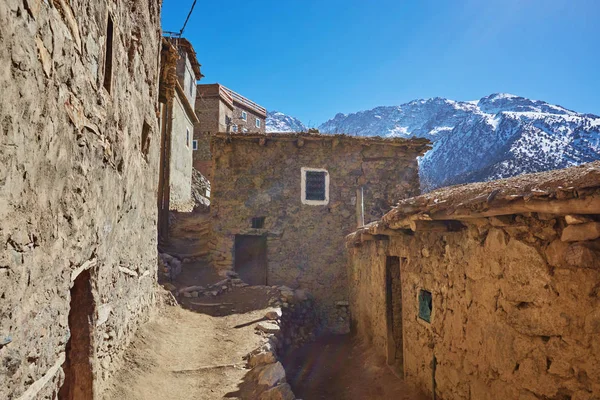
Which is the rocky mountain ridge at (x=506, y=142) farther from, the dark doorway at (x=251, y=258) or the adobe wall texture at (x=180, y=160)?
the adobe wall texture at (x=180, y=160)

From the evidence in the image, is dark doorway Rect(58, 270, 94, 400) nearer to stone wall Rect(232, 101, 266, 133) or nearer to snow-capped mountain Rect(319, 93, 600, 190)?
snow-capped mountain Rect(319, 93, 600, 190)

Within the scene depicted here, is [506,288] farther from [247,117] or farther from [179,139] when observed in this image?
[247,117]

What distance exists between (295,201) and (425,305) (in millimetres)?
8118

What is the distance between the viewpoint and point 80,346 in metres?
3.67

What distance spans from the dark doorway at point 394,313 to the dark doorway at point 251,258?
23.9 feet

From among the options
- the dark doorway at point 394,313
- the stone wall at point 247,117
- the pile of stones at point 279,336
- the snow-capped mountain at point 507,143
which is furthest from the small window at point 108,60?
the stone wall at point 247,117

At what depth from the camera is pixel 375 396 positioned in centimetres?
531

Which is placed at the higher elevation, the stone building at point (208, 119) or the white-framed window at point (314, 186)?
the stone building at point (208, 119)

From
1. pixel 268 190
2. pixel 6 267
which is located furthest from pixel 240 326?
pixel 6 267

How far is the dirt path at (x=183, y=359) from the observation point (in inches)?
184

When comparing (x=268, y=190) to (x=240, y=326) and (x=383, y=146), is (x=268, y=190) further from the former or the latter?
(x=240, y=326)

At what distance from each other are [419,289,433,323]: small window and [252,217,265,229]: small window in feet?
26.8

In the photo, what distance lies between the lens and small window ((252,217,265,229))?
12.6m

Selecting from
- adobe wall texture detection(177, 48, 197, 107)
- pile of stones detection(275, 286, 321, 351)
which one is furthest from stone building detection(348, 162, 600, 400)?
adobe wall texture detection(177, 48, 197, 107)
